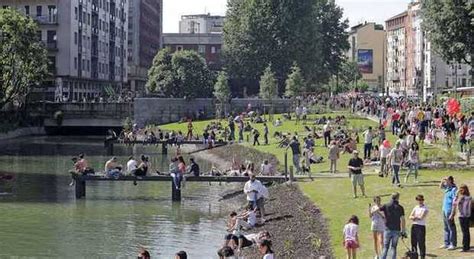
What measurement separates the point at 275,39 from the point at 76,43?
28595 mm

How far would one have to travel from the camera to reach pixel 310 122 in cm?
8275

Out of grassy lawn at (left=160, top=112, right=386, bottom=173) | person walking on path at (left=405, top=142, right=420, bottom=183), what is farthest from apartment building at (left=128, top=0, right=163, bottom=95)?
person walking on path at (left=405, top=142, right=420, bottom=183)

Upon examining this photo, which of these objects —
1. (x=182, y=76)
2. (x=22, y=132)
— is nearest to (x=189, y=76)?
(x=182, y=76)

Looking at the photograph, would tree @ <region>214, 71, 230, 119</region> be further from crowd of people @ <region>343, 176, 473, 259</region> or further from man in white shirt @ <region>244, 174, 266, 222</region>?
crowd of people @ <region>343, 176, 473, 259</region>

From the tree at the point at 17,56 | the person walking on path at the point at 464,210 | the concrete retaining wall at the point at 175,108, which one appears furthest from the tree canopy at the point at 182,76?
the person walking on path at the point at 464,210

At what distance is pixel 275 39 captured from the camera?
110 m

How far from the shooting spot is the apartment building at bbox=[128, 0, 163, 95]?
167m

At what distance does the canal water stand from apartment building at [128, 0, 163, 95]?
107618 millimetres

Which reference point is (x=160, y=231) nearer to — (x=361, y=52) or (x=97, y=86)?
(x=97, y=86)

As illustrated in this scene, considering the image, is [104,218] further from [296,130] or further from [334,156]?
[296,130]

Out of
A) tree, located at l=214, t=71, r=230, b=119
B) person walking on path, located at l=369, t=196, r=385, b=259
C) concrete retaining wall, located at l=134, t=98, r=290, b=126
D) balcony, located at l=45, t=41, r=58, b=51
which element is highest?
balcony, located at l=45, t=41, r=58, b=51

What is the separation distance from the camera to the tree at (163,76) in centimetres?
11050

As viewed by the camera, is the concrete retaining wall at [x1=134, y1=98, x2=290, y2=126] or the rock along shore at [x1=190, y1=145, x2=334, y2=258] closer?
the rock along shore at [x1=190, y1=145, x2=334, y2=258]

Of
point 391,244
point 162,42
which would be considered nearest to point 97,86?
point 162,42
